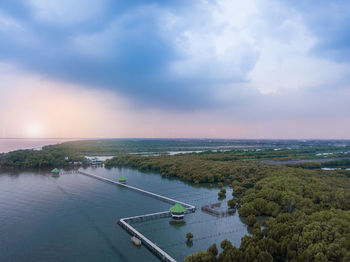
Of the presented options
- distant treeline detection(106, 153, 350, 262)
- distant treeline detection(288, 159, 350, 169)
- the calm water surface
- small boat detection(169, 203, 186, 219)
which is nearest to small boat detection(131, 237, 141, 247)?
the calm water surface

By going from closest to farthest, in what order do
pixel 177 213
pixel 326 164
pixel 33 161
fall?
pixel 177 213, pixel 33 161, pixel 326 164

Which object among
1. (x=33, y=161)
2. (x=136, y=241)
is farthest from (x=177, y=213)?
(x=33, y=161)

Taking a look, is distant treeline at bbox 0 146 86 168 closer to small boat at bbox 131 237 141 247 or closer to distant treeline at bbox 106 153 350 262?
distant treeline at bbox 106 153 350 262

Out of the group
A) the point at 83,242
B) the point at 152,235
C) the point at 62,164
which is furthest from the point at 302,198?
the point at 62,164

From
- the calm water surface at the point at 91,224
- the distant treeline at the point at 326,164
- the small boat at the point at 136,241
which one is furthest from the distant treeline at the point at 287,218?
the distant treeline at the point at 326,164

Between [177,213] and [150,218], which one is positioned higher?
[177,213]

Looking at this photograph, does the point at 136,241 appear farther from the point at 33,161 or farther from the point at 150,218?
the point at 33,161

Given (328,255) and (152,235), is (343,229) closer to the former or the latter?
(328,255)
